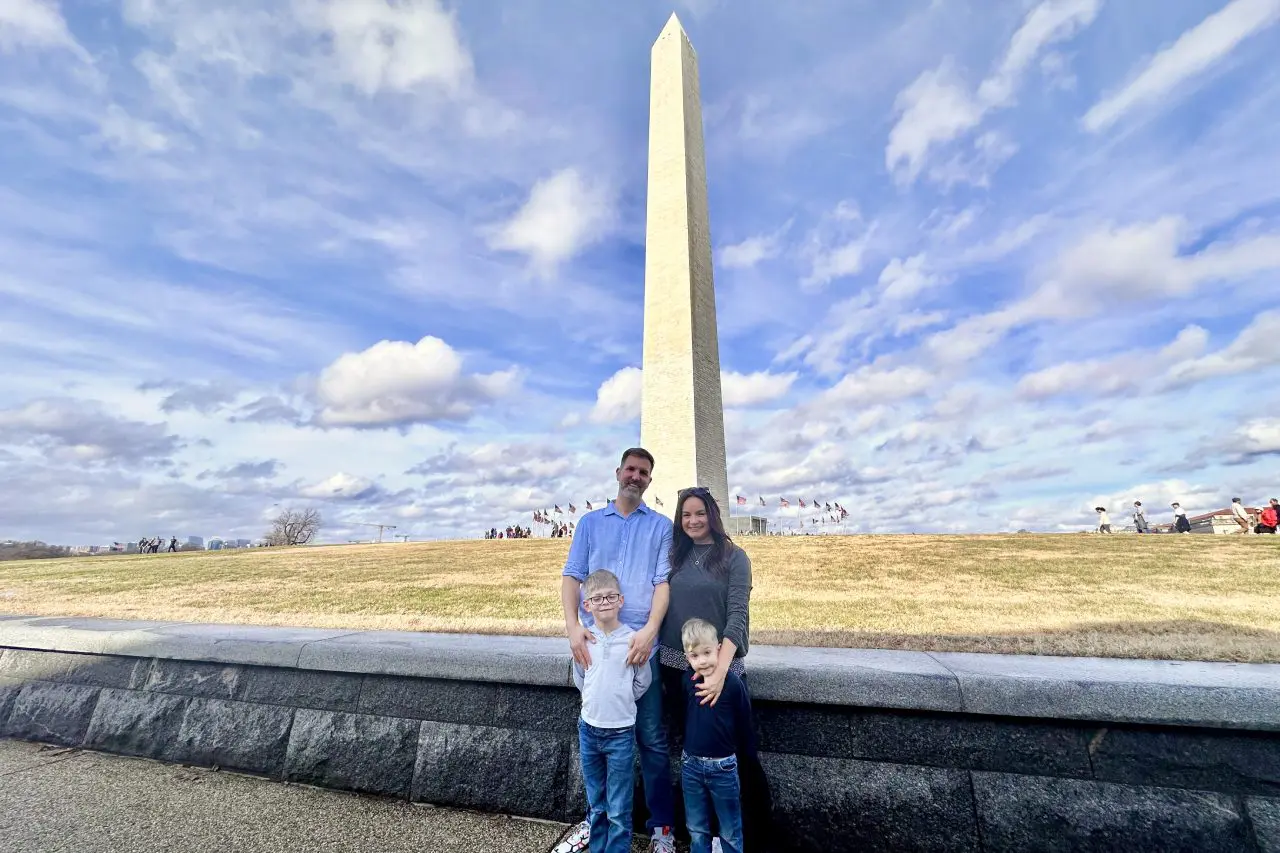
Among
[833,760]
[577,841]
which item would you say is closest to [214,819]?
[577,841]

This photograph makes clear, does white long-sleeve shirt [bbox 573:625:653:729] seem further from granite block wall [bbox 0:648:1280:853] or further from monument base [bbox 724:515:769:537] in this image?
monument base [bbox 724:515:769:537]

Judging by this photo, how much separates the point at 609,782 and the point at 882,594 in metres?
6.73

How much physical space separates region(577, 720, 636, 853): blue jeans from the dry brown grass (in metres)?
2.40

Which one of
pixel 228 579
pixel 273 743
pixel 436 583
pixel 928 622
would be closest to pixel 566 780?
pixel 273 743

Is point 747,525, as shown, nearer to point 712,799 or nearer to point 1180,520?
point 1180,520

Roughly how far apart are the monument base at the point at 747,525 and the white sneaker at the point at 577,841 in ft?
70.1

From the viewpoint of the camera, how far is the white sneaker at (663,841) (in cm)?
255

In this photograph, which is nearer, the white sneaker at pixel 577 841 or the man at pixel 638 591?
the man at pixel 638 591

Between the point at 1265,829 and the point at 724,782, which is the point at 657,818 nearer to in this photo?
the point at 724,782

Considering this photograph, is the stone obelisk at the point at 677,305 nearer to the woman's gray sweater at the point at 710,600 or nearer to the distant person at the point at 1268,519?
the distant person at the point at 1268,519

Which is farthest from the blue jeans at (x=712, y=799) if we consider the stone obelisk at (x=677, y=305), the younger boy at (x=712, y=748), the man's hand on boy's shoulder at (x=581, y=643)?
the stone obelisk at (x=677, y=305)

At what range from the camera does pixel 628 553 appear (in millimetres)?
2818

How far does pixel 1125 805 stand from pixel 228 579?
14.6 metres

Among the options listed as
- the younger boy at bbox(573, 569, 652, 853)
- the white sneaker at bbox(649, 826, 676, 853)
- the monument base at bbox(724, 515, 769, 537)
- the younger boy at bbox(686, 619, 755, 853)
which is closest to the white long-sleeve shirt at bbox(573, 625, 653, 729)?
the younger boy at bbox(573, 569, 652, 853)
